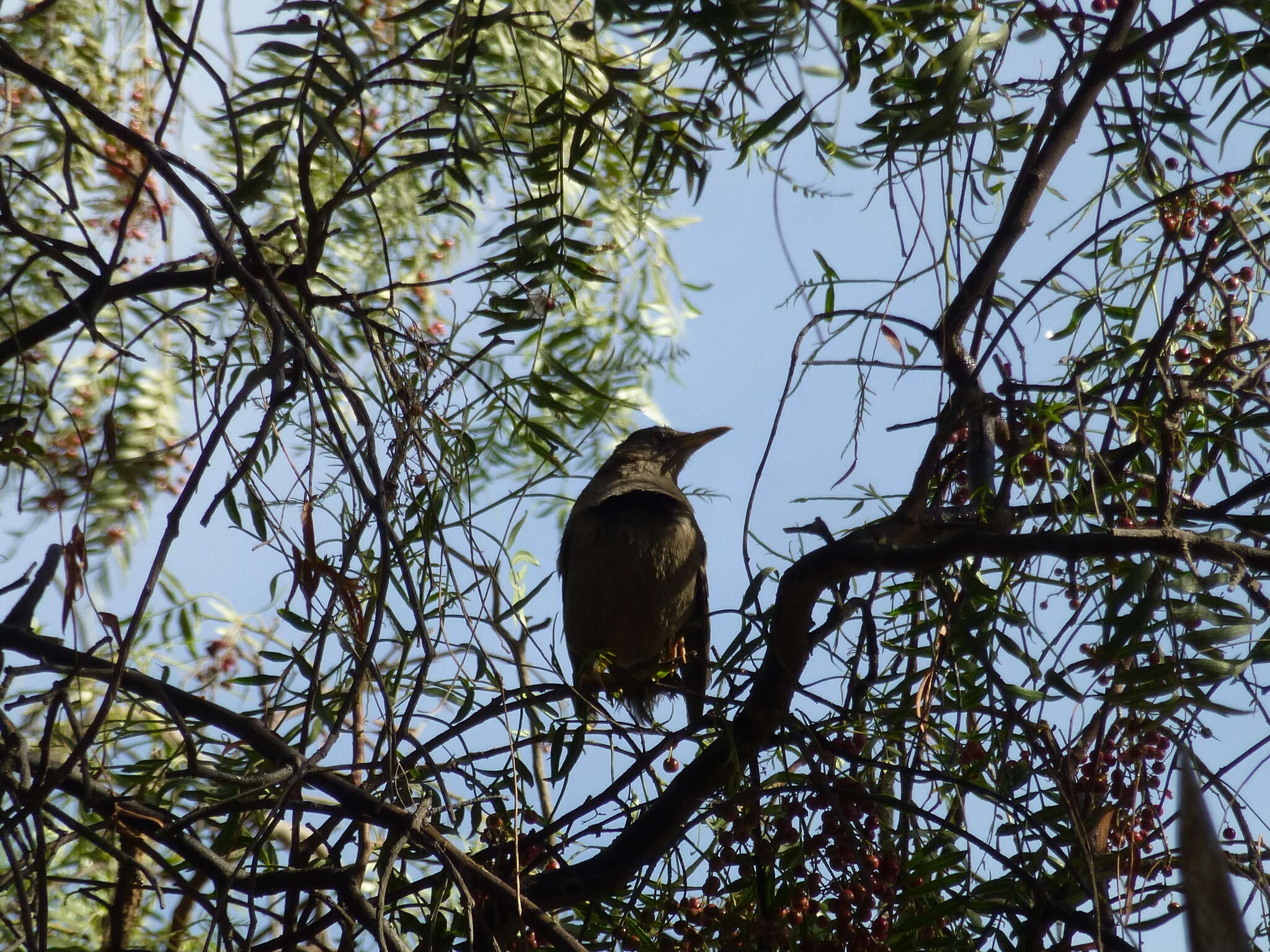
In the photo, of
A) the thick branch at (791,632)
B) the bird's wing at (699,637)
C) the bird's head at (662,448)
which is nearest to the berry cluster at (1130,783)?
the thick branch at (791,632)

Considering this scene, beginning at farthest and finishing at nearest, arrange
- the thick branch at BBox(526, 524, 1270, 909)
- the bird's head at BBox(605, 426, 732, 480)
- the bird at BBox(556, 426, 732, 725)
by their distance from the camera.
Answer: the bird's head at BBox(605, 426, 732, 480) → the bird at BBox(556, 426, 732, 725) → the thick branch at BBox(526, 524, 1270, 909)

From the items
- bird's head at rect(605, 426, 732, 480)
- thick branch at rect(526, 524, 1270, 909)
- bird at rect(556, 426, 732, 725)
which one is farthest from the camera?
bird's head at rect(605, 426, 732, 480)

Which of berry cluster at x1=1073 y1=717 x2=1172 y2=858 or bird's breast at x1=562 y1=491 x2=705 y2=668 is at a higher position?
bird's breast at x1=562 y1=491 x2=705 y2=668

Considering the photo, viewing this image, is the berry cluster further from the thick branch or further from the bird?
the bird

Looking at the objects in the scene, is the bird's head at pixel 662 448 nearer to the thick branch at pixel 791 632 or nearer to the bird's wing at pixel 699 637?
the bird's wing at pixel 699 637

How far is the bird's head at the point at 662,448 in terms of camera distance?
16.9 ft

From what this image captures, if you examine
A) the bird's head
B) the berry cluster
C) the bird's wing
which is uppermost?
the bird's head

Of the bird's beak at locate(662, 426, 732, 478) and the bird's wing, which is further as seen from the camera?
the bird's beak at locate(662, 426, 732, 478)

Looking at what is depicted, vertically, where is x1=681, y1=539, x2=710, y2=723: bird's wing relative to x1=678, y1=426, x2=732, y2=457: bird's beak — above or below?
below

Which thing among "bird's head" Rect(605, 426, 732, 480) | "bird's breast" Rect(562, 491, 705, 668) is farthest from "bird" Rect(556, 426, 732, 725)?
"bird's head" Rect(605, 426, 732, 480)

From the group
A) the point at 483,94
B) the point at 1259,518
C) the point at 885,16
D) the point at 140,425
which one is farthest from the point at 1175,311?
the point at 140,425

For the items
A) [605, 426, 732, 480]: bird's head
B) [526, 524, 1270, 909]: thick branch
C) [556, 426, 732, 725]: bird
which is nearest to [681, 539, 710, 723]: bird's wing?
[556, 426, 732, 725]: bird

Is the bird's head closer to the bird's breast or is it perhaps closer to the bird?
the bird

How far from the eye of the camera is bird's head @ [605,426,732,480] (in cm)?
516
